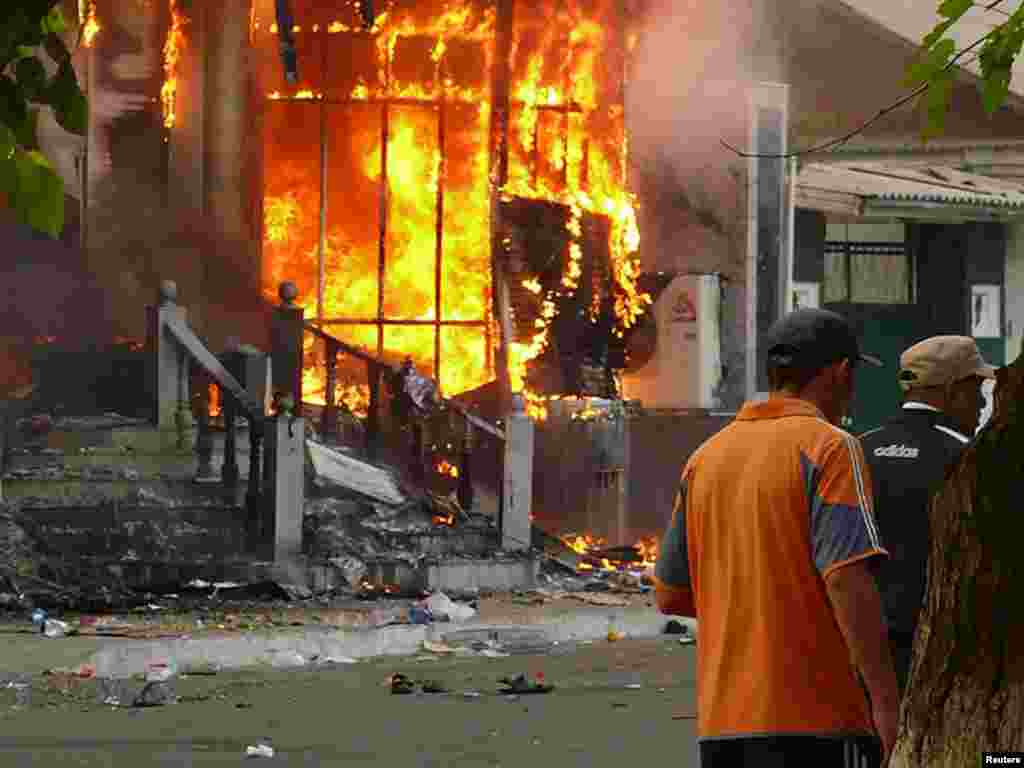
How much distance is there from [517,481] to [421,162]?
17.0 feet

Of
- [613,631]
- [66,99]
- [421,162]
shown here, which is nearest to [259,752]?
[66,99]

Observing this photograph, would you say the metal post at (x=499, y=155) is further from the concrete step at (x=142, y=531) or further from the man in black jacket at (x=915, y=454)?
the man in black jacket at (x=915, y=454)

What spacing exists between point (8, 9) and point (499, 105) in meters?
19.6

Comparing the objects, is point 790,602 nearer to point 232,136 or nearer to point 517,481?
point 517,481

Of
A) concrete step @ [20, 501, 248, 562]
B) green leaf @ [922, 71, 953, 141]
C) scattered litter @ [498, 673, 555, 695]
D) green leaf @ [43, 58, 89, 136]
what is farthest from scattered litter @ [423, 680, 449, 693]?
green leaf @ [43, 58, 89, 136]

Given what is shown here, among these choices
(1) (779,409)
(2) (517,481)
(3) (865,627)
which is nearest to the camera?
(3) (865,627)

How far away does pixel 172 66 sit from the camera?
24016mm

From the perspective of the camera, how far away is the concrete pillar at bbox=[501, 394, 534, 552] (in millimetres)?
21531

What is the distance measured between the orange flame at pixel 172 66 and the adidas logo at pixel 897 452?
17222 mm

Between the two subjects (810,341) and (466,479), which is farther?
(466,479)

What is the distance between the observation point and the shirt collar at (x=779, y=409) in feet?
19.9

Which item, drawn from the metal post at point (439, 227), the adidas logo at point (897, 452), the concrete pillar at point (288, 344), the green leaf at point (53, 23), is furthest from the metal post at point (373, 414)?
the green leaf at point (53, 23)

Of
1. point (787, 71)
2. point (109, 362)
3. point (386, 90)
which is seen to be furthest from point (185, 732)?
point (787, 71)

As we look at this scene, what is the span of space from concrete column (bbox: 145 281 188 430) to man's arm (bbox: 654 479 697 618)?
47.1 ft
